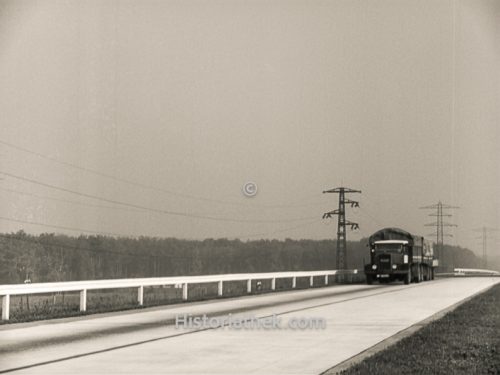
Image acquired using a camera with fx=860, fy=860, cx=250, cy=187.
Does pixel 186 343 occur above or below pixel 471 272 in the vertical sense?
below

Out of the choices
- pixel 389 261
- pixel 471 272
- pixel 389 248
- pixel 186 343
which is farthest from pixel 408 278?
pixel 471 272

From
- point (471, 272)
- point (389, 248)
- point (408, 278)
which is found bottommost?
point (471, 272)

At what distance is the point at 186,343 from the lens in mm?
14539

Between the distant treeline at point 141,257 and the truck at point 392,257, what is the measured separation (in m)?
58.8

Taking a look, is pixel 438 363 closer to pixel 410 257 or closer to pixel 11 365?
pixel 11 365

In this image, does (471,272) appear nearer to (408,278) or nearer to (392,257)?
(408,278)

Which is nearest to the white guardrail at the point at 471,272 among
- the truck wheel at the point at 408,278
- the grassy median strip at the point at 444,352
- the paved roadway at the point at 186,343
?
the truck wheel at the point at 408,278

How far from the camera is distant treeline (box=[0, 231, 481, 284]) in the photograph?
435 feet

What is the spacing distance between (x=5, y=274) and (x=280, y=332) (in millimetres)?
117424

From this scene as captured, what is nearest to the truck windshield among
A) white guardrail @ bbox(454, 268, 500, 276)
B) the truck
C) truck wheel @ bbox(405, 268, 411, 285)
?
the truck

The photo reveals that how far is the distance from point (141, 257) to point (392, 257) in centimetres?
10379

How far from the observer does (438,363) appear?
1221cm

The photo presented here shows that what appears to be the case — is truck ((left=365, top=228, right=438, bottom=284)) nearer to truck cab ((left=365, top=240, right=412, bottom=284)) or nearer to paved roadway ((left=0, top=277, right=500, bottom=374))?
truck cab ((left=365, top=240, right=412, bottom=284))

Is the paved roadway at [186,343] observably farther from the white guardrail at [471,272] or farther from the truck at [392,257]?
the white guardrail at [471,272]
